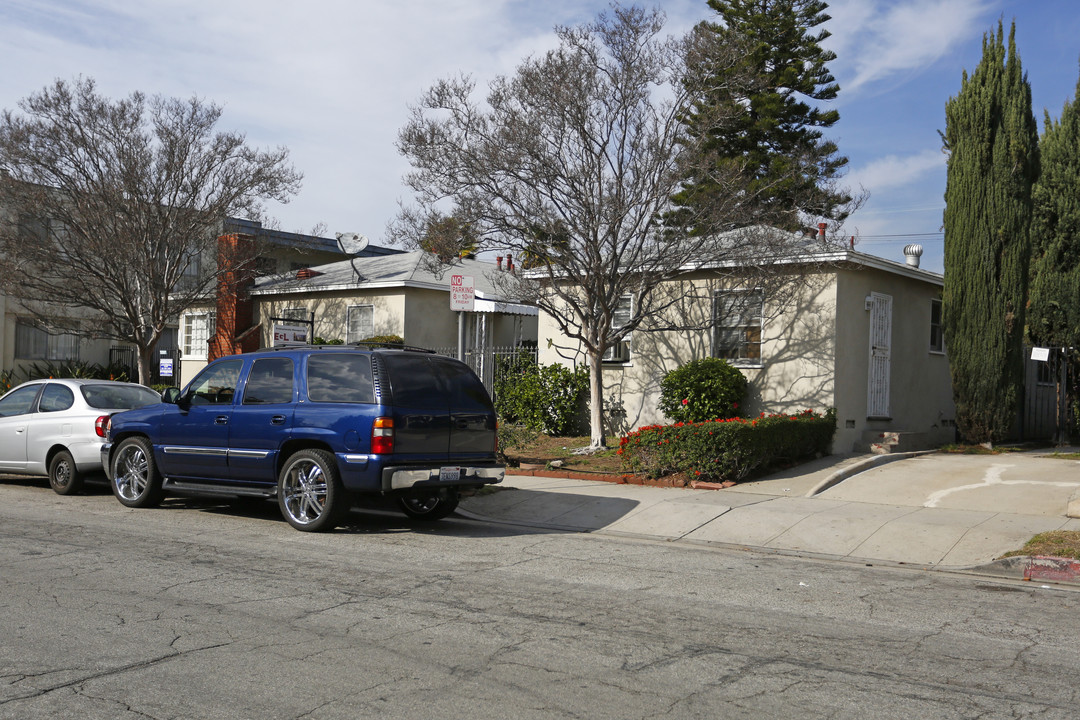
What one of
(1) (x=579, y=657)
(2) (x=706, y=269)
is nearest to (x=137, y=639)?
(1) (x=579, y=657)

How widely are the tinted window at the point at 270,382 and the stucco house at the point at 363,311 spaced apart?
10.5 m

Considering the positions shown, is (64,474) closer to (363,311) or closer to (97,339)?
(363,311)

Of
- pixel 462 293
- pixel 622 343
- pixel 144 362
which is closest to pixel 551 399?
pixel 622 343

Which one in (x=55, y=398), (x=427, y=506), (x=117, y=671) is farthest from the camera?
(x=55, y=398)

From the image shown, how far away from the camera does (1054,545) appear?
9008 millimetres

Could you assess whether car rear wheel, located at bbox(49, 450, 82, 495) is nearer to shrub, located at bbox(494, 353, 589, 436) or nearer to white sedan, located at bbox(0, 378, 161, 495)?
white sedan, located at bbox(0, 378, 161, 495)

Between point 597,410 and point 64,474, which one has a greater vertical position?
point 597,410

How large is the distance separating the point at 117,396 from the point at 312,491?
5.20 meters

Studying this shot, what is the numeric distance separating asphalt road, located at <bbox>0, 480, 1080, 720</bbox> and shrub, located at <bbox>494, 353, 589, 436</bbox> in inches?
378

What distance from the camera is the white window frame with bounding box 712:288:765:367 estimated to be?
17.3 metres

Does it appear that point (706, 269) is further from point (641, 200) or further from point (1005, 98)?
point (1005, 98)

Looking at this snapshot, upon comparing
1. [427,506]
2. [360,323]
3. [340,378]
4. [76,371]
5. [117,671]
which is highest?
[360,323]

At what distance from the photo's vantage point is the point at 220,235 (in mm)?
25359

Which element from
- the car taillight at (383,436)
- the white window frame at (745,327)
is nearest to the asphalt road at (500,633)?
the car taillight at (383,436)
